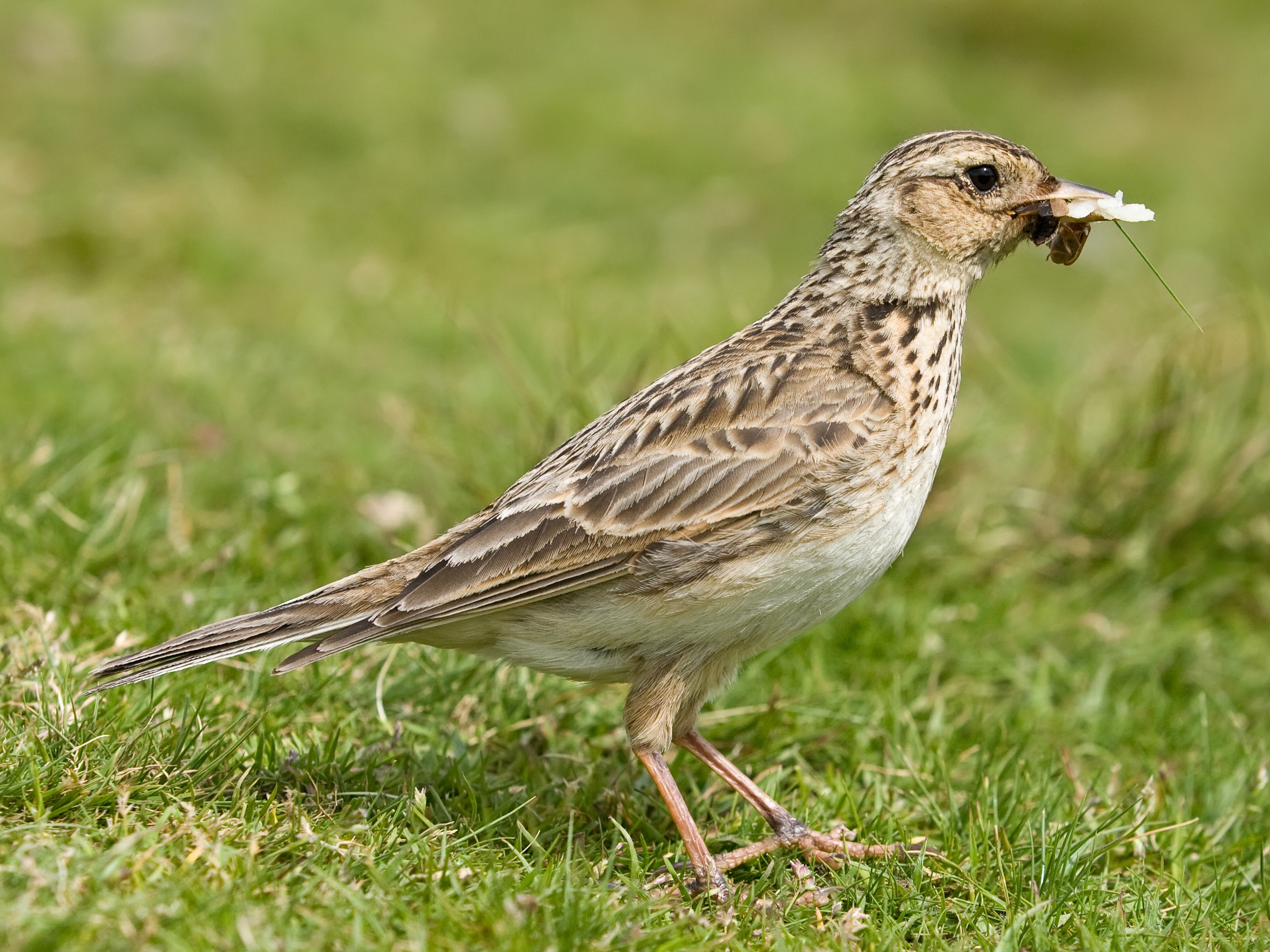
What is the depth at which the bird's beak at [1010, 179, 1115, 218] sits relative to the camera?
4309 mm

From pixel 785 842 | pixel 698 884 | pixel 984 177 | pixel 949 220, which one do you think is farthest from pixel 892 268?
pixel 698 884

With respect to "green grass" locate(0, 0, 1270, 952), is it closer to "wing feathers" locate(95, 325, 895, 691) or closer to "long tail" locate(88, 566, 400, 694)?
"long tail" locate(88, 566, 400, 694)

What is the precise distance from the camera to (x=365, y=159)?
12.2 meters

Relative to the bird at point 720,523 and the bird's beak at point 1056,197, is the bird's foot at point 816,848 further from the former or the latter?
the bird's beak at point 1056,197

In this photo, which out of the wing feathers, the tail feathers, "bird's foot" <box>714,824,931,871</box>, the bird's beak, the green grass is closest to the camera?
the green grass

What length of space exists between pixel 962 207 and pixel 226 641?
2427 mm

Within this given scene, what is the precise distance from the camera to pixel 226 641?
3.80 meters

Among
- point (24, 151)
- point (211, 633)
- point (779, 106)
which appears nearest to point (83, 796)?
point (211, 633)

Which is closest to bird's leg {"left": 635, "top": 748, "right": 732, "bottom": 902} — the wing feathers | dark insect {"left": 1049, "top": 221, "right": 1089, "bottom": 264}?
the wing feathers

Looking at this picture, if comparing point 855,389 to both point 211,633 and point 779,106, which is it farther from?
point 779,106

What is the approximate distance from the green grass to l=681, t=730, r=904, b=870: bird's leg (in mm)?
85

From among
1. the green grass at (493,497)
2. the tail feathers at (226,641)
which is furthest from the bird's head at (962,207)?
the tail feathers at (226,641)

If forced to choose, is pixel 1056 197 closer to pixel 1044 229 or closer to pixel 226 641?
pixel 1044 229

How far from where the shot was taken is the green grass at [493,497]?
358 cm
